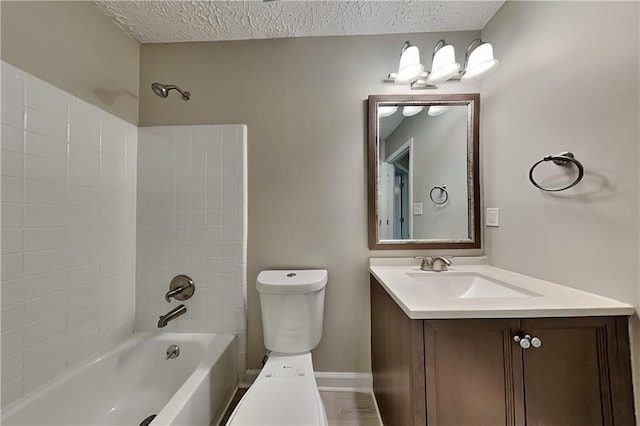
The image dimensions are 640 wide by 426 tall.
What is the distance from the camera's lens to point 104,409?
1228 mm

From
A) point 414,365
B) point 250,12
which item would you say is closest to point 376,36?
point 250,12

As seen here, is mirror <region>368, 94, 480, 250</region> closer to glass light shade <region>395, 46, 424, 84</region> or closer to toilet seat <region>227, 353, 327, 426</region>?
glass light shade <region>395, 46, 424, 84</region>

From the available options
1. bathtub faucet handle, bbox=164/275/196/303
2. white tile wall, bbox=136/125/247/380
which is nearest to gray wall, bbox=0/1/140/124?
white tile wall, bbox=136/125/247/380

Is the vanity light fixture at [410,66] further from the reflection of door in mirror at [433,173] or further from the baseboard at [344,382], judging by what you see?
the baseboard at [344,382]

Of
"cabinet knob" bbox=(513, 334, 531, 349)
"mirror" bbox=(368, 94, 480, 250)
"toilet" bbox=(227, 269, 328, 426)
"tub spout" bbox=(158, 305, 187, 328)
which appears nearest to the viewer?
Answer: "cabinet knob" bbox=(513, 334, 531, 349)

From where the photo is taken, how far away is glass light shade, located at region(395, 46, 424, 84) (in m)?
1.33

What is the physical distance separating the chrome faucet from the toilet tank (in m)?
0.60

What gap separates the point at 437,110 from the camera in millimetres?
1520

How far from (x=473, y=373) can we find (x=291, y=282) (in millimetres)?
858

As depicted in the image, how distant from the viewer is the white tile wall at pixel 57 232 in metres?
0.93

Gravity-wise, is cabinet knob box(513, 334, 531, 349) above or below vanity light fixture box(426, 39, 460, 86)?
below

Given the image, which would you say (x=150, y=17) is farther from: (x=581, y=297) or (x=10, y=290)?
(x=581, y=297)

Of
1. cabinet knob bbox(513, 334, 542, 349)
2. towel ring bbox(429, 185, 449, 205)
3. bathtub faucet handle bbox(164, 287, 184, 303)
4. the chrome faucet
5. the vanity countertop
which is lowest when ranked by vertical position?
bathtub faucet handle bbox(164, 287, 184, 303)

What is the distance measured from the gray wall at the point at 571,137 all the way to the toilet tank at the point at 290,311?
3.58ft
